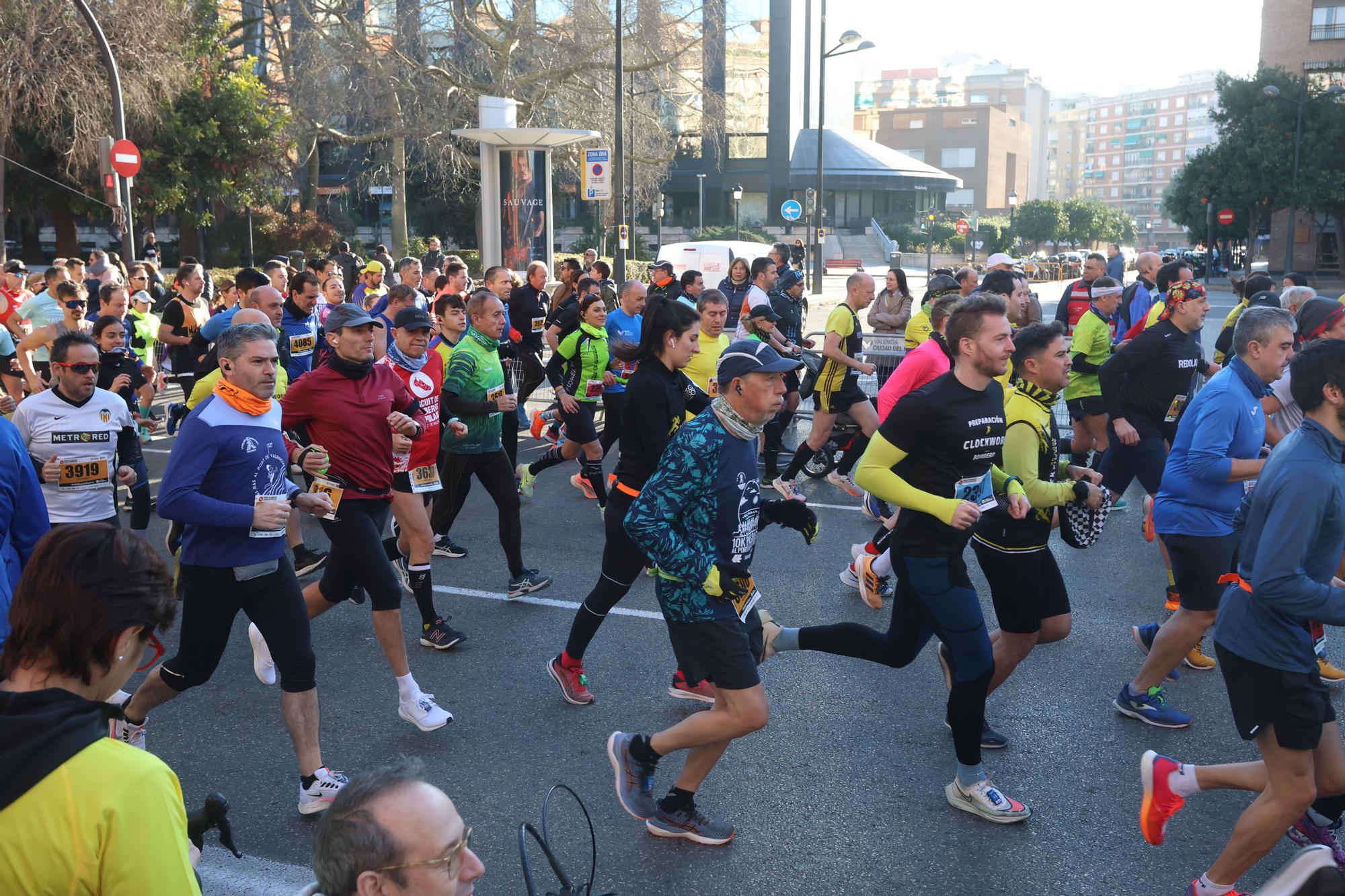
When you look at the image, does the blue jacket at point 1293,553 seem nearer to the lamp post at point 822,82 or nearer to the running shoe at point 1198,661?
the running shoe at point 1198,661

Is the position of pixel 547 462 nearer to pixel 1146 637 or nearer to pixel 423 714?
pixel 423 714

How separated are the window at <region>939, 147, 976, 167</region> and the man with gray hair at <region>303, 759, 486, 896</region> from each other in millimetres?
129444

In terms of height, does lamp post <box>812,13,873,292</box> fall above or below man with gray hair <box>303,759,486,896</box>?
above

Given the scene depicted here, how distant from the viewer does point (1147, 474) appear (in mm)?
6910

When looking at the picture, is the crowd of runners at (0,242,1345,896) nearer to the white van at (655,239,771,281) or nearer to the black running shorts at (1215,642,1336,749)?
the black running shorts at (1215,642,1336,749)

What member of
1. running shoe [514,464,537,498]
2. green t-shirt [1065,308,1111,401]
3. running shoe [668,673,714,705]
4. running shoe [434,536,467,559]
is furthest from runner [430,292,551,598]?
green t-shirt [1065,308,1111,401]

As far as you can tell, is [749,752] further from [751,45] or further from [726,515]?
[751,45]

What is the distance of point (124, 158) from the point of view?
16906mm

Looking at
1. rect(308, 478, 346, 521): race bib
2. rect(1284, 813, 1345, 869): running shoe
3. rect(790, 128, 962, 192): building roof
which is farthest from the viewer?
rect(790, 128, 962, 192): building roof

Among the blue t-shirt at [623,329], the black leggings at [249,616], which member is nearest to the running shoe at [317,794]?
the black leggings at [249,616]

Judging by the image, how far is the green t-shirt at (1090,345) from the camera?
28.1 ft

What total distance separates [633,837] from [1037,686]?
2461 millimetres

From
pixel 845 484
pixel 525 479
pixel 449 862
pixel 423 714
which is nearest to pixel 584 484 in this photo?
pixel 525 479

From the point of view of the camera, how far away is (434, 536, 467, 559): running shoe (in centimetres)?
786
